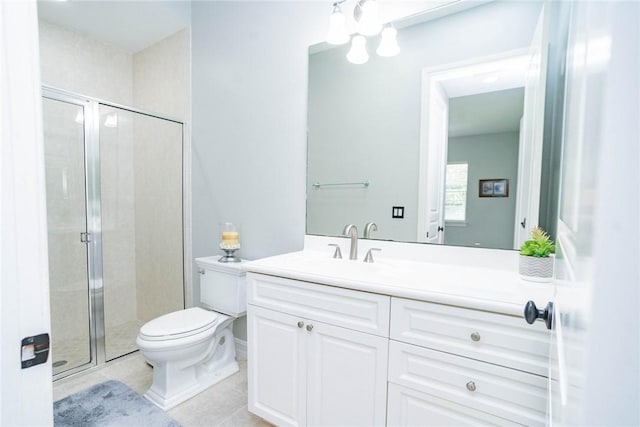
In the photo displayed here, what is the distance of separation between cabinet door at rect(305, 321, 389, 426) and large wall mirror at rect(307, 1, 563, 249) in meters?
0.67

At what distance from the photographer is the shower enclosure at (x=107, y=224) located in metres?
2.20

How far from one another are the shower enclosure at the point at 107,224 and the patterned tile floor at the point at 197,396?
11 centimetres

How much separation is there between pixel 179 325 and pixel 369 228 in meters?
1.24

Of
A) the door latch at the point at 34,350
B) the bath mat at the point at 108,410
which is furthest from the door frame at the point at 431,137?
the bath mat at the point at 108,410

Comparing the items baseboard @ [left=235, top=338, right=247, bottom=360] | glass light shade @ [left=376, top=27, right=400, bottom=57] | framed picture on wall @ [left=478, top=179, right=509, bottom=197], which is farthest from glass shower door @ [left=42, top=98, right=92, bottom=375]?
framed picture on wall @ [left=478, top=179, right=509, bottom=197]

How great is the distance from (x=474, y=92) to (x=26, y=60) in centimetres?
160

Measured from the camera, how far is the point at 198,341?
5.91ft

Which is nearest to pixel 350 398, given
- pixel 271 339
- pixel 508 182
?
pixel 271 339

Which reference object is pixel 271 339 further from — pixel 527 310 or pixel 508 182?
pixel 508 182

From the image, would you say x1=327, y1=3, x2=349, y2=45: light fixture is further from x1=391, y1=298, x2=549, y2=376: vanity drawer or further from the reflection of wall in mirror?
x1=391, y1=298, x2=549, y2=376: vanity drawer

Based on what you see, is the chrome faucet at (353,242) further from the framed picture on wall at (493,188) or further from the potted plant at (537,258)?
the potted plant at (537,258)

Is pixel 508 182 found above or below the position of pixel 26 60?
below

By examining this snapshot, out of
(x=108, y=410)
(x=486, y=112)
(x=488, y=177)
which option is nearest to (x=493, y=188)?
(x=488, y=177)

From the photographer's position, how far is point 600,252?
0.89ft
